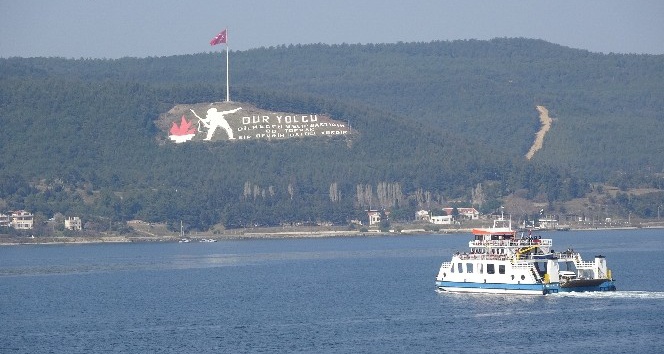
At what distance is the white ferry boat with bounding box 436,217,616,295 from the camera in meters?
100

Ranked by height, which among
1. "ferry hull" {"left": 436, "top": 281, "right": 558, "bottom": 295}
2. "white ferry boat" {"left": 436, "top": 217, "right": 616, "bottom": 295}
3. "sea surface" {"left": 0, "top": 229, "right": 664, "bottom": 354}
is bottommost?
"sea surface" {"left": 0, "top": 229, "right": 664, "bottom": 354}

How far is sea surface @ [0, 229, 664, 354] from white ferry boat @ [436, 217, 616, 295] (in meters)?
0.92

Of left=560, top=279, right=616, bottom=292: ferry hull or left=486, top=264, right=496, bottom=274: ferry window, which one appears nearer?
left=560, top=279, right=616, bottom=292: ferry hull

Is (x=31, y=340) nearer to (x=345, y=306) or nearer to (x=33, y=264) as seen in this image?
(x=345, y=306)

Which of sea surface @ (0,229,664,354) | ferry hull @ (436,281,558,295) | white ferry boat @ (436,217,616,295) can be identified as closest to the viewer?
sea surface @ (0,229,664,354)

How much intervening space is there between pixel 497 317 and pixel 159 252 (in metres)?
113

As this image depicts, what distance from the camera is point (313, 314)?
9750cm

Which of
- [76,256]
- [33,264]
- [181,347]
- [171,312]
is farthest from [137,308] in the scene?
[76,256]

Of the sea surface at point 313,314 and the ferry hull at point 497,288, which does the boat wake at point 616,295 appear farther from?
the ferry hull at point 497,288

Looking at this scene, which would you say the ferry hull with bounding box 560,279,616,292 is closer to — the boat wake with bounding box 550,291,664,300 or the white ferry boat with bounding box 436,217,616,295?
the white ferry boat with bounding box 436,217,616,295

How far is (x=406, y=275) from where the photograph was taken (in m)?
130

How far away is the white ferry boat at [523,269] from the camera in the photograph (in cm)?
10019

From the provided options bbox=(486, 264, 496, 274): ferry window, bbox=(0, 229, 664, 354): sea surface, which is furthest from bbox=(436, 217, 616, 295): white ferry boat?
bbox=(0, 229, 664, 354): sea surface

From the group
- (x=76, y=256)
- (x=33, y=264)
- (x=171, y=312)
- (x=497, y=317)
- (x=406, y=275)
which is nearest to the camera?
(x=497, y=317)
